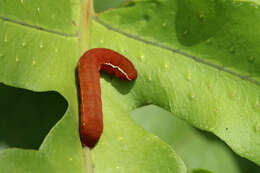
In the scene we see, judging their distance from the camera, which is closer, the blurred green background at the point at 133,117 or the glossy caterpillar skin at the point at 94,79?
the glossy caterpillar skin at the point at 94,79

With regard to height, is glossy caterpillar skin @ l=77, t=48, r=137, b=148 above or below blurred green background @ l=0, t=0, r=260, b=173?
above

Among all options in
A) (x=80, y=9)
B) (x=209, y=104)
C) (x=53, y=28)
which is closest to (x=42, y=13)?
(x=53, y=28)

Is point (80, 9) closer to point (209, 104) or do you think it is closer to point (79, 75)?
point (79, 75)

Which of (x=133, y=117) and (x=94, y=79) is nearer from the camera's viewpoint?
(x=94, y=79)

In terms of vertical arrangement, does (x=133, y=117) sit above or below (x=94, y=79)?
below

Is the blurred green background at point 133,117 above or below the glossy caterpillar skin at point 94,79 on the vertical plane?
below
